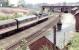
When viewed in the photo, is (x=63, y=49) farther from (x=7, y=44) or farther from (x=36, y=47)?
(x=7, y=44)

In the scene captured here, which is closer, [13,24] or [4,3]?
[13,24]

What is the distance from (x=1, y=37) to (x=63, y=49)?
3.31 metres

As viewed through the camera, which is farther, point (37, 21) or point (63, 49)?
point (63, 49)

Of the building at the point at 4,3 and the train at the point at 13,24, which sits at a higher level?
the building at the point at 4,3

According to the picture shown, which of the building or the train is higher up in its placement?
the building

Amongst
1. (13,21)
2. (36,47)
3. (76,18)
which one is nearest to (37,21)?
(13,21)

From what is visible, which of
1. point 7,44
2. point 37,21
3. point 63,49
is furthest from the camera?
point 63,49

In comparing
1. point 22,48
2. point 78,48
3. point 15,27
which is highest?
point 15,27

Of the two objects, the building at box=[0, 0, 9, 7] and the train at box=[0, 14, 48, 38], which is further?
the building at box=[0, 0, 9, 7]

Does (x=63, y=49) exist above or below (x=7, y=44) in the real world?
below

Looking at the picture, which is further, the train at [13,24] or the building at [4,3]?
the building at [4,3]

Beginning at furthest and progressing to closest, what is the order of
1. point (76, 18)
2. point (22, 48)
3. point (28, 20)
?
1. point (76, 18)
2. point (28, 20)
3. point (22, 48)

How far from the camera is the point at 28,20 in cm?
190

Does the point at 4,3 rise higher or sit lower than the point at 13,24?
higher
